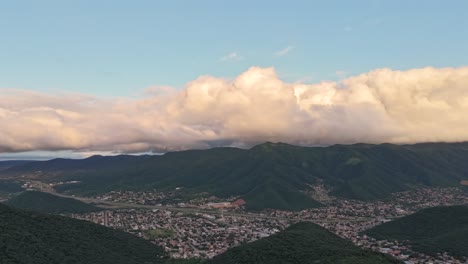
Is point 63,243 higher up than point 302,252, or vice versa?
point 63,243

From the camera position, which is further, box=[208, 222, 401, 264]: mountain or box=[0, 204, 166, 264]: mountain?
box=[0, 204, 166, 264]: mountain

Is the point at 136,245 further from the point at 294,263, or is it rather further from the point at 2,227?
the point at 294,263

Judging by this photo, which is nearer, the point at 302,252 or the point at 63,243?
the point at 302,252

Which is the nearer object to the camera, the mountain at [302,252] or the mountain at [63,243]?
the mountain at [302,252]

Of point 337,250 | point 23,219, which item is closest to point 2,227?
point 23,219
